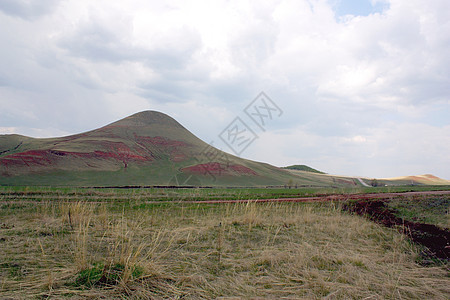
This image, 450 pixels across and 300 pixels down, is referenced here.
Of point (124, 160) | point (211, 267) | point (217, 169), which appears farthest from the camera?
point (217, 169)

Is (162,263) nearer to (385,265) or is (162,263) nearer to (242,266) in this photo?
(242,266)

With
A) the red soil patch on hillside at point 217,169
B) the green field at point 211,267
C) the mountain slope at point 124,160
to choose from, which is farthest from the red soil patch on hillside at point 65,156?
the green field at point 211,267

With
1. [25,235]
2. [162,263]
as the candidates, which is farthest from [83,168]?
[162,263]

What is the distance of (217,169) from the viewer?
74.8m

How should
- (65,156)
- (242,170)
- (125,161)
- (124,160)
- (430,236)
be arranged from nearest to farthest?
1. (430,236)
2. (65,156)
3. (125,161)
4. (124,160)
5. (242,170)

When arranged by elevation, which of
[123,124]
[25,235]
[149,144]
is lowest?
[25,235]

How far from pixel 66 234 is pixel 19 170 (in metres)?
55.1

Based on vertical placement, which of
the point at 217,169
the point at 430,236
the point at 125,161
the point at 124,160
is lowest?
the point at 430,236

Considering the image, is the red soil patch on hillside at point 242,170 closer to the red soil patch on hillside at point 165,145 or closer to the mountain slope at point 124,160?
the mountain slope at point 124,160

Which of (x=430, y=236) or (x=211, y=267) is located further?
(x=430, y=236)

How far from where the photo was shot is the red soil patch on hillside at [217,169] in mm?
70750

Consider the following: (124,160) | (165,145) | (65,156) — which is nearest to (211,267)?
(65,156)

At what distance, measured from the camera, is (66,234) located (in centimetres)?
789

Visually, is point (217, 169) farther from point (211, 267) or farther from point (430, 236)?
point (211, 267)
